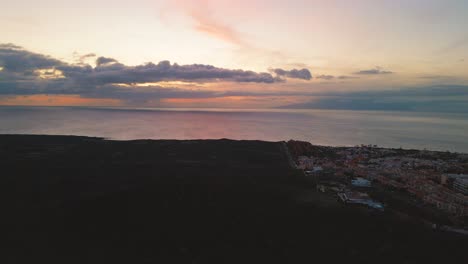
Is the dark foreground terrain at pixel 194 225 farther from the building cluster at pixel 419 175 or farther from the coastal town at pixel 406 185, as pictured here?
the building cluster at pixel 419 175

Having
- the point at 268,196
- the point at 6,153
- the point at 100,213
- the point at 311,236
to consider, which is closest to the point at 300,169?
the point at 268,196

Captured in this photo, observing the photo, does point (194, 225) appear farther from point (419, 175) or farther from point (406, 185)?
point (419, 175)

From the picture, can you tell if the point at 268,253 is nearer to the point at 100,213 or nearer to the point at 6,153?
the point at 100,213

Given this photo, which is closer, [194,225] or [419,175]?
[194,225]

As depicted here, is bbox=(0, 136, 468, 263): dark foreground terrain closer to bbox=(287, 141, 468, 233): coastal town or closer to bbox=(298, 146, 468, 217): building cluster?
bbox=(287, 141, 468, 233): coastal town

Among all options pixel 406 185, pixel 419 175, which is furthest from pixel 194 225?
pixel 419 175

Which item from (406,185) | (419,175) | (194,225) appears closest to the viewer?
(194,225)
